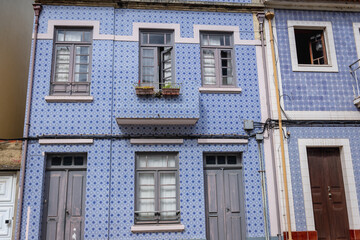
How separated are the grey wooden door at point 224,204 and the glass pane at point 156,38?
3849 mm

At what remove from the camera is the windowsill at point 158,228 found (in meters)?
8.27

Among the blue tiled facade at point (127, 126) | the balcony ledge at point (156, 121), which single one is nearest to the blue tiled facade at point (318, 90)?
the blue tiled facade at point (127, 126)

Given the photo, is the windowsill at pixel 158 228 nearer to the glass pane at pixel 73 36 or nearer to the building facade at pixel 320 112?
the building facade at pixel 320 112

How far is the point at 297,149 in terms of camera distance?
29.5ft

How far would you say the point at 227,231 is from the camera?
28.5 feet

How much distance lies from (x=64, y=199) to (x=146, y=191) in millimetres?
2045

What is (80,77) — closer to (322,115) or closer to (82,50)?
(82,50)

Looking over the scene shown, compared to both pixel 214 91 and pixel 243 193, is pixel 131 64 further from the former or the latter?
pixel 243 193

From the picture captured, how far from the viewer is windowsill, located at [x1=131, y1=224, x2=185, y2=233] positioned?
27.1ft

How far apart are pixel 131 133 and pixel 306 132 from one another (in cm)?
467

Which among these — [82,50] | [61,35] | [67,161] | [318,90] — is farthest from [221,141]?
[61,35]

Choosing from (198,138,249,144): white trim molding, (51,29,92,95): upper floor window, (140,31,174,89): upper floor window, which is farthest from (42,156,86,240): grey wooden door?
(198,138,249,144): white trim molding

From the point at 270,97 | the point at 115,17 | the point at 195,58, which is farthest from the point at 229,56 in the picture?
the point at 115,17

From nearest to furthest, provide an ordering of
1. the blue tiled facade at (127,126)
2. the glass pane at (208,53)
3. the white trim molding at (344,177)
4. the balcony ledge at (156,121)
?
the blue tiled facade at (127,126)
the balcony ledge at (156,121)
the white trim molding at (344,177)
the glass pane at (208,53)
